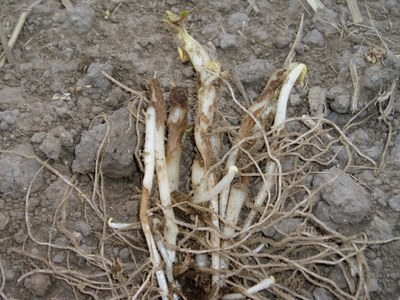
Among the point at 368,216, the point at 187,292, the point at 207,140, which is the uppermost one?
the point at 207,140

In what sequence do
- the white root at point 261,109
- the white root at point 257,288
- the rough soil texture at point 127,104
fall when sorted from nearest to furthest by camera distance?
the white root at point 257,288, the rough soil texture at point 127,104, the white root at point 261,109

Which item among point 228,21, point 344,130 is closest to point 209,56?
point 228,21

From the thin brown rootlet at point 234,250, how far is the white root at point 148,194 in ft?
0.08

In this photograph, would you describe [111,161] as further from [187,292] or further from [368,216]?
[368,216]

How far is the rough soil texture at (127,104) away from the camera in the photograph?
157cm

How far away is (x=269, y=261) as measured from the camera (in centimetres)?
159

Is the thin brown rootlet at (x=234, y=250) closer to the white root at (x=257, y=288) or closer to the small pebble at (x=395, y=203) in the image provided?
the white root at (x=257, y=288)

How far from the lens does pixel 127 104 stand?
1.77 metres

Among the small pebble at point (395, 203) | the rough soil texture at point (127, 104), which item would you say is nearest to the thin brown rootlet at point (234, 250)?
the rough soil texture at point (127, 104)

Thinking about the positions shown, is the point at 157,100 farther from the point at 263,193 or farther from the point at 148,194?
the point at 263,193

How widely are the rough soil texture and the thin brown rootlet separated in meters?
0.01

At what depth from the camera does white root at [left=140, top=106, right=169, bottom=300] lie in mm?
1511

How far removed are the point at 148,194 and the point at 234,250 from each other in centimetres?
27

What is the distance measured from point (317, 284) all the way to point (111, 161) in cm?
66
